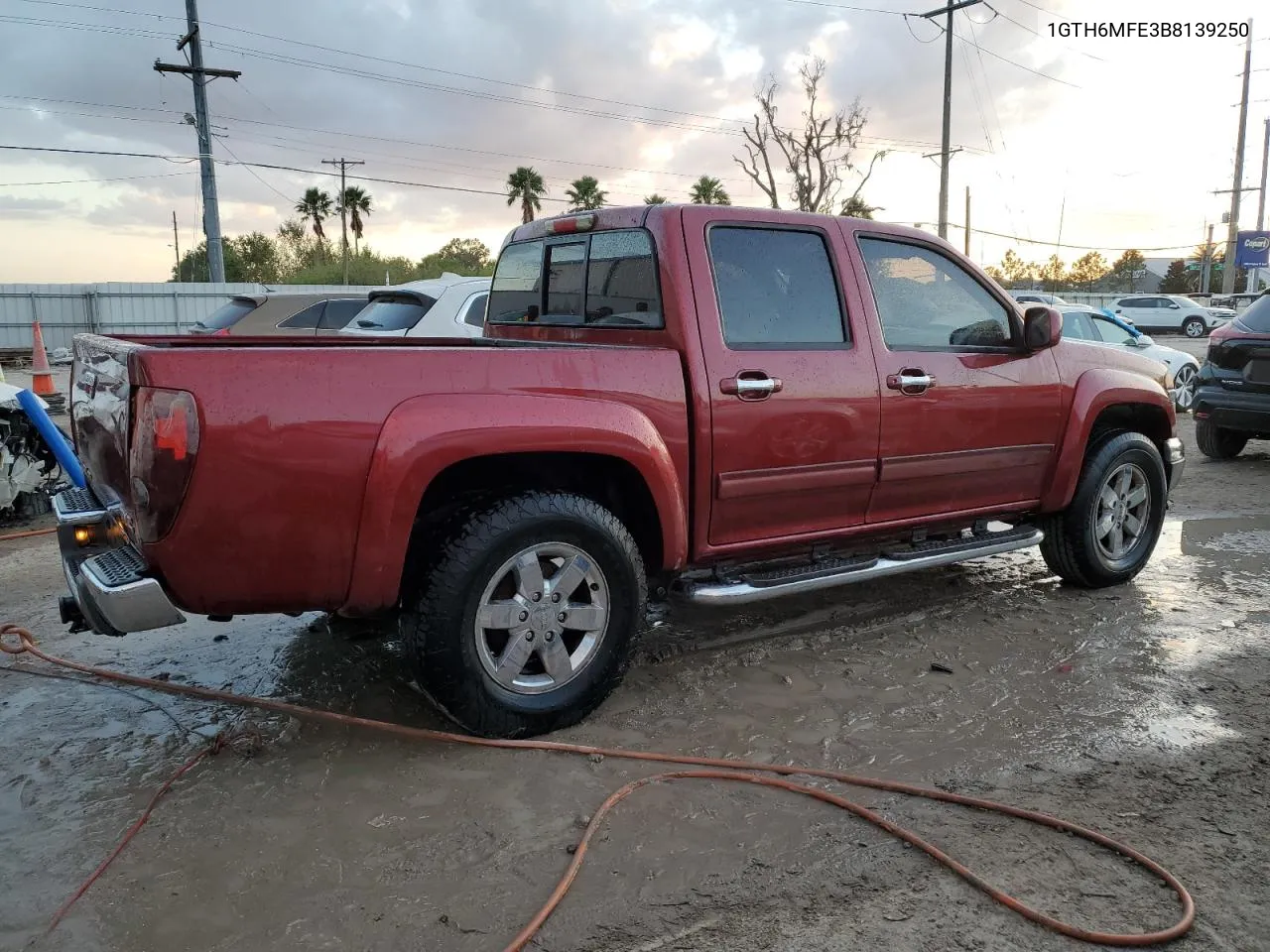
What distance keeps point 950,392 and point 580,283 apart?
1690 millimetres

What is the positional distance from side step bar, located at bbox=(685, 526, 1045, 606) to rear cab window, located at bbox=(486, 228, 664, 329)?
106 centimetres

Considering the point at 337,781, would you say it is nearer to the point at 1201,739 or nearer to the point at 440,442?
the point at 440,442

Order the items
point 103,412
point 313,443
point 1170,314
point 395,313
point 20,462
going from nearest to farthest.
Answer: point 313,443, point 103,412, point 20,462, point 395,313, point 1170,314

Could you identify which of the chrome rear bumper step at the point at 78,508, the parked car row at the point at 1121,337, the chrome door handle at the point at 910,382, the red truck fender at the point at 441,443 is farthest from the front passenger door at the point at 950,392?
the parked car row at the point at 1121,337

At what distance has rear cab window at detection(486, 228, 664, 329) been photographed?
3.88m

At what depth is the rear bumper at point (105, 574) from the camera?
2.87m

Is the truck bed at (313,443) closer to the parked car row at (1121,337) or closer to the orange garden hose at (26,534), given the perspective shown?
the orange garden hose at (26,534)

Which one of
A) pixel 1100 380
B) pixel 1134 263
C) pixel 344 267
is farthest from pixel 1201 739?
pixel 1134 263

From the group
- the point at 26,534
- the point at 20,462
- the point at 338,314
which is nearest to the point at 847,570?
the point at 26,534

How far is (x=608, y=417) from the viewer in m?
3.41

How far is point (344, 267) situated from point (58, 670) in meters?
48.8

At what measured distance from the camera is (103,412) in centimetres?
322

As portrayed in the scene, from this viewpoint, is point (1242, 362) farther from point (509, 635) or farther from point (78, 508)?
point (78, 508)

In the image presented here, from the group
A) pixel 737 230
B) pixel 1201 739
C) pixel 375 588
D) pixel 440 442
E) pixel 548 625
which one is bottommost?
pixel 1201 739
